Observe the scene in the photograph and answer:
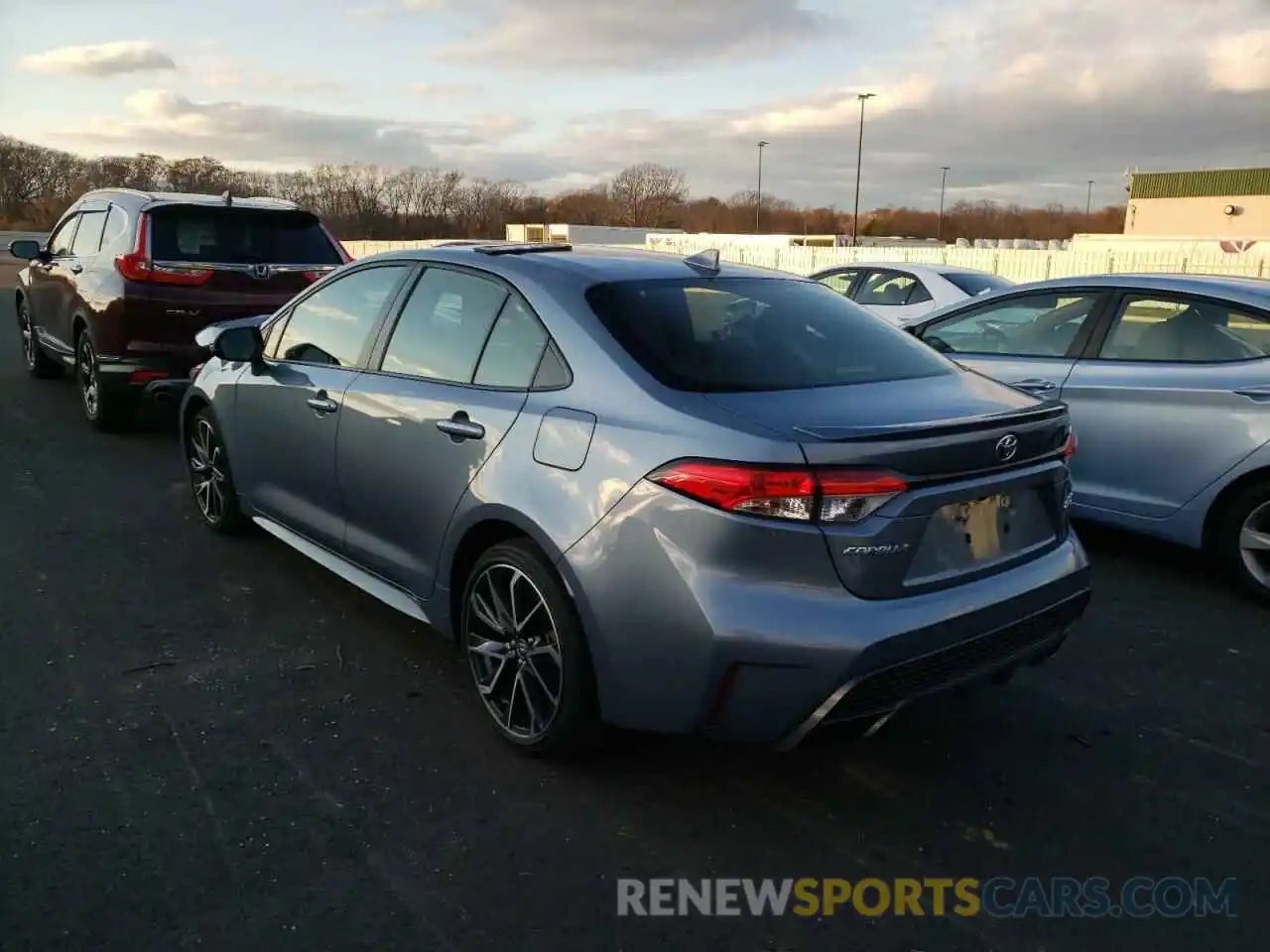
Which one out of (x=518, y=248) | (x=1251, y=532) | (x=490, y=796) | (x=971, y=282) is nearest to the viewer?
(x=490, y=796)

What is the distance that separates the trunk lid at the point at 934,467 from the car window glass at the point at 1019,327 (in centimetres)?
282

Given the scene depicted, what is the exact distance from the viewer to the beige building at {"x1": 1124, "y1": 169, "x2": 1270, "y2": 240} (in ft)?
232

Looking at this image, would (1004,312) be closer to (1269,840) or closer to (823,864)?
(1269,840)

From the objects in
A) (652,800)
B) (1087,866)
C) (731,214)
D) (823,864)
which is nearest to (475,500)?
(652,800)

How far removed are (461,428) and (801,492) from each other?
1.29 m

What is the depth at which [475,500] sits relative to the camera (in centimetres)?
329

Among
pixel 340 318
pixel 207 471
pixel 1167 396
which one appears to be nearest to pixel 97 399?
pixel 207 471

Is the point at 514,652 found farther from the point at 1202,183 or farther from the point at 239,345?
the point at 1202,183

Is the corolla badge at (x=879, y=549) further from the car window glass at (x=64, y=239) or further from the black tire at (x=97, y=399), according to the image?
the car window glass at (x=64, y=239)

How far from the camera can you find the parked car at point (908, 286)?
11359 millimetres

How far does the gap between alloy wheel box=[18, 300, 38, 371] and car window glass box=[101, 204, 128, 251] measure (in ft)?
10.5

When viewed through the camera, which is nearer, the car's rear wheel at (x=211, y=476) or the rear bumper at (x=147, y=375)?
the car's rear wheel at (x=211, y=476)

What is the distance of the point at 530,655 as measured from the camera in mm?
3256

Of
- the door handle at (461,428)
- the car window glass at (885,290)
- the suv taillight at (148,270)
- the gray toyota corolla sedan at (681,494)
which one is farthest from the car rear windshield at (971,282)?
the door handle at (461,428)
